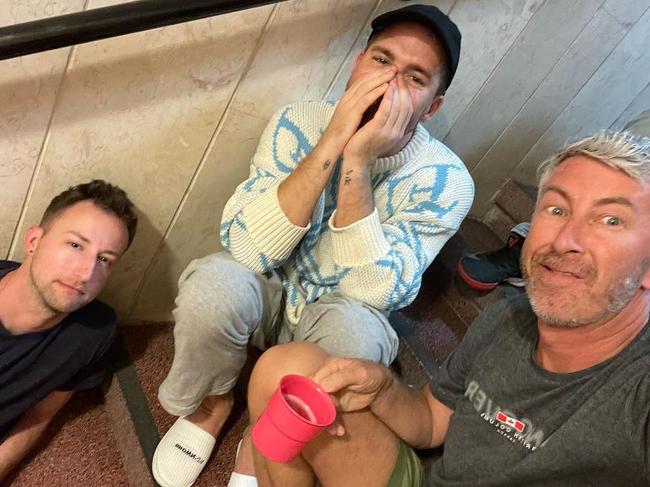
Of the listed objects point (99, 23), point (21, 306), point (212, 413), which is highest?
point (99, 23)

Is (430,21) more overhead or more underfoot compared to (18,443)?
more overhead

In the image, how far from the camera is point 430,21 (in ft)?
3.59

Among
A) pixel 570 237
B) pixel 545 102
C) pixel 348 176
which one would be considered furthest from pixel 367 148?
pixel 545 102

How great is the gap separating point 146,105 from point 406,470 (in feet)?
2.87

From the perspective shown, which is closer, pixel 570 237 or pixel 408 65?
pixel 570 237

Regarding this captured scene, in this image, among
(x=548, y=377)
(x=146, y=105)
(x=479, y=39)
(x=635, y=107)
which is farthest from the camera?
(x=635, y=107)

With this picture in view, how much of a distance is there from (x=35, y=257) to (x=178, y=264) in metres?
0.42

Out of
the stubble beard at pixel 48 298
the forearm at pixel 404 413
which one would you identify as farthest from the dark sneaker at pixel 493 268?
the stubble beard at pixel 48 298

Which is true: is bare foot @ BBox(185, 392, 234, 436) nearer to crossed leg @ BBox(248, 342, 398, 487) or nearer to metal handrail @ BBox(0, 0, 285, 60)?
crossed leg @ BBox(248, 342, 398, 487)

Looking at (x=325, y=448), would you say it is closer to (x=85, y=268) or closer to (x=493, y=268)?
(x=85, y=268)

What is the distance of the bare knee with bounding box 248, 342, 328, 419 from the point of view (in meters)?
0.93

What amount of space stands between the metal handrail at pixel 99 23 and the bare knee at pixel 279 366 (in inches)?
23.5

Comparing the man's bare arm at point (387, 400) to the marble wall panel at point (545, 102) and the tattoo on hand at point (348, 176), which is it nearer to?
the tattoo on hand at point (348, 176)

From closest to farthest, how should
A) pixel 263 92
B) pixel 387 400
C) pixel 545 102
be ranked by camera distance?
1. pixel 387 400
2. pixel 263 92
3. pixel 545 102
